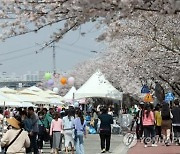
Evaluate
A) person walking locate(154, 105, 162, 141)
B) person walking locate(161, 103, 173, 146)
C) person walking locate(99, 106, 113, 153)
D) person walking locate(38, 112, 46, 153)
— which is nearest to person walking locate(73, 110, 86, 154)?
person walking locate(99, 106, 113, 153)

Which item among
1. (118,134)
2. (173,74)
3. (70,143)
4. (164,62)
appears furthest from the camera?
(118,134)

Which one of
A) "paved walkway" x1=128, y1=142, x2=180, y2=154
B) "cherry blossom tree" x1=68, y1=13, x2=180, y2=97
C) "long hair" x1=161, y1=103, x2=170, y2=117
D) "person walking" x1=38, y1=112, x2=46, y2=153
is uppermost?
"cherry blossom tree" x1=68, y1=13, x2=180, y2=97

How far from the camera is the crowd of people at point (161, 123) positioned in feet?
76.8

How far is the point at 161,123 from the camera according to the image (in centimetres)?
2411

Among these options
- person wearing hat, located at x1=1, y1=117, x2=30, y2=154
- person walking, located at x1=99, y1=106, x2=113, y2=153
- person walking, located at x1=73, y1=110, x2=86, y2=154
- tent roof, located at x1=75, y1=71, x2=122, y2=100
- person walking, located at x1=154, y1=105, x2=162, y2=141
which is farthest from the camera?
tent roof, located at x1=75, y1=71, x2=122, y2=100

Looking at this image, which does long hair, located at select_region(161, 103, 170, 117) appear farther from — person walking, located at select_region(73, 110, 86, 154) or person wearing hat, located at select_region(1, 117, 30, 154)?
person wearing hat, located at select_region(1, 117, 30, 154)

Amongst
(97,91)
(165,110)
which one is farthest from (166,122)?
(97,91)

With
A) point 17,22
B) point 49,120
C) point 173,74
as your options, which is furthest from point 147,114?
point 17,22

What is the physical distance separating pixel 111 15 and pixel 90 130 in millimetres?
29747

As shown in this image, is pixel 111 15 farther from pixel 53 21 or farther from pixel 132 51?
pixel 132 51

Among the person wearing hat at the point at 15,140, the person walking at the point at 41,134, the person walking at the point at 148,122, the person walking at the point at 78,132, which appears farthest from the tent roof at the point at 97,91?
the person wearing hat at the point at 15,140

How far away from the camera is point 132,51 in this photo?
30.3 meters

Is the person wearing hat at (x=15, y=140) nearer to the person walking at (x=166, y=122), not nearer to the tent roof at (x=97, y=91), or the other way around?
the person walking at (x=166, y=122)

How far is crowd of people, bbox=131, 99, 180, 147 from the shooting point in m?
23.4
